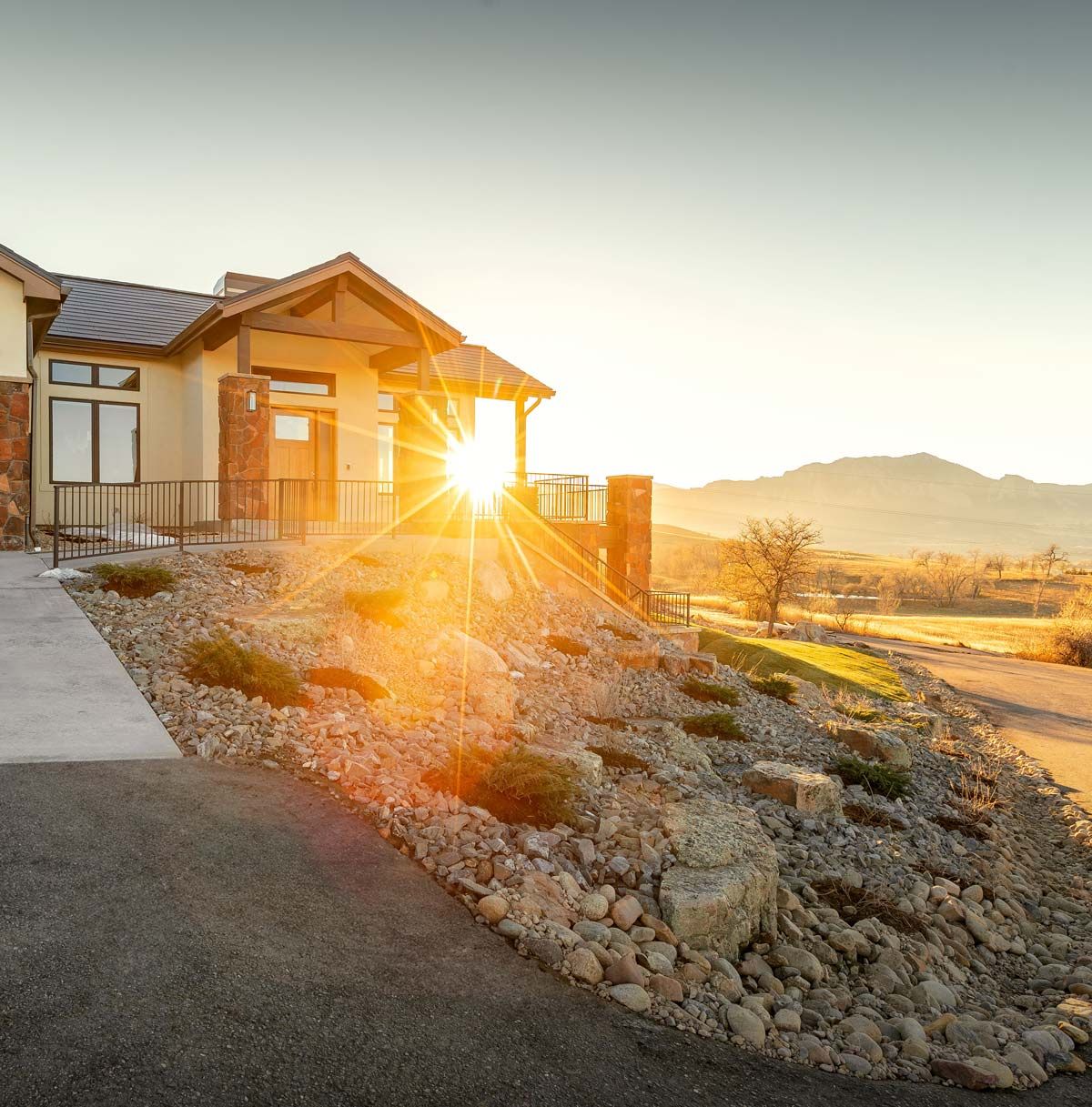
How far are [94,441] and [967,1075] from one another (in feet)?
66.1

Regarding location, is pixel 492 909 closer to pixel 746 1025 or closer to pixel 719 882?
pixel 746 1025

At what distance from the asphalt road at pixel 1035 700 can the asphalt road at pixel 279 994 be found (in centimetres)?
1193

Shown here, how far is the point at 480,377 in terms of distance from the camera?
23.3 m

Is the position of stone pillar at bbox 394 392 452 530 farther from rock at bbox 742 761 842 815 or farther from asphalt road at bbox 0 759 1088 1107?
asphalt road at bbox 0 759 1088 1107

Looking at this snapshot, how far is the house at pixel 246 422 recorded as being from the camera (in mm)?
16391

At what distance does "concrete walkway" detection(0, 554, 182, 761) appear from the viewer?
6.18 meters

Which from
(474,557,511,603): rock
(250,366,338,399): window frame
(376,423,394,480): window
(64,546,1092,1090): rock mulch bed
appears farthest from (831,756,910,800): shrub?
(250,366,338,399): window frame

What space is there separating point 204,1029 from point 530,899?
6.77ft

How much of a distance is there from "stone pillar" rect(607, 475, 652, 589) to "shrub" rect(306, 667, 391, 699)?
1309cm

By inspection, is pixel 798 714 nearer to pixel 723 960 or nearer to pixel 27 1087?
pixel 723 960

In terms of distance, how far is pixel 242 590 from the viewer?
39.5 feet

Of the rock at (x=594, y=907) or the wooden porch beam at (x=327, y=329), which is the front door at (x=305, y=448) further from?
the rock at (x=594, y=907)

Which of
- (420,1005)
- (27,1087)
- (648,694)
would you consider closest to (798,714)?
(648,694)

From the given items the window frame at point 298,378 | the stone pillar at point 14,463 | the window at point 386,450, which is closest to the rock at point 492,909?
the stone pillar at point 14,463
